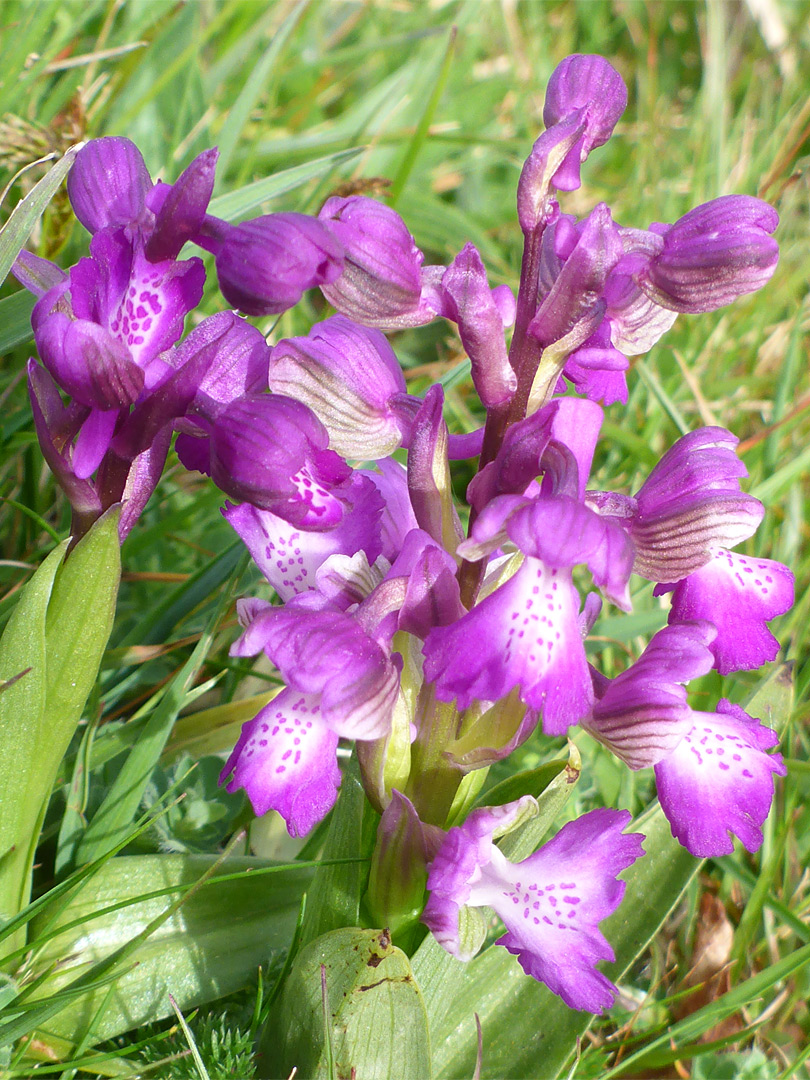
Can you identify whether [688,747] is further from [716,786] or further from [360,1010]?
[360,1010]

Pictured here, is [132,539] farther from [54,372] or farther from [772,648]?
[772,648]

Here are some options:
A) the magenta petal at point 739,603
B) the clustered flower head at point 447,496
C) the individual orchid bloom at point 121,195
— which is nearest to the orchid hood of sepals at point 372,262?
the clustered flower head at point 447,496

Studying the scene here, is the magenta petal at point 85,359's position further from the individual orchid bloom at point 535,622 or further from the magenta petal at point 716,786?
the magenta petal at point 716,786

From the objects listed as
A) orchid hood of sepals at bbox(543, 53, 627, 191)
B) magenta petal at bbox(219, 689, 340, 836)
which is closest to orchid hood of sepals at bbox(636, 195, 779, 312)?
orchid hood of sepals at bbox(543, 53, 627, 191)

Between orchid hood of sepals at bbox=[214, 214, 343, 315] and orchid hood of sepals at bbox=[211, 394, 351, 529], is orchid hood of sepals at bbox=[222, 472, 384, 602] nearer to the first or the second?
orchid hood of sepals at bbox=[211, 394, 351, 529]

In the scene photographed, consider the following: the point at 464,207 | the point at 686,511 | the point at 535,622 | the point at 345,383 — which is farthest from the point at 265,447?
the point at 464,207

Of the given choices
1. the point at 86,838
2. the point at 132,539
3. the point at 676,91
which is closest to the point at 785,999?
the point at 86,838
